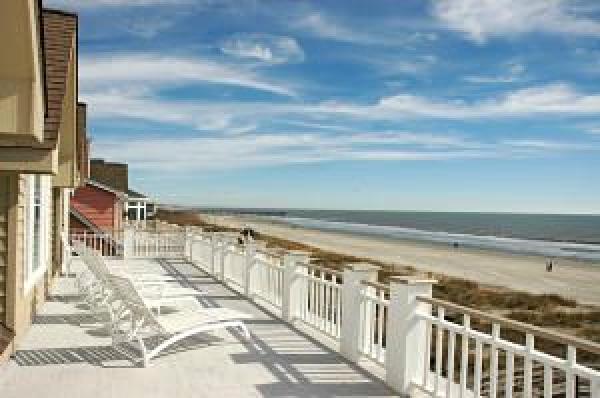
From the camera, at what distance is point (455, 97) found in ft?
152

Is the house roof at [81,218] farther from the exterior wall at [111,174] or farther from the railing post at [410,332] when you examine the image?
the railing post at [410,332]

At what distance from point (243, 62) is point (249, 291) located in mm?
16261

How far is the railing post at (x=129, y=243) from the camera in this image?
21.6 metres

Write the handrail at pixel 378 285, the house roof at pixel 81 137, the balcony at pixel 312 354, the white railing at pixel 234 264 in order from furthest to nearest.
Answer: the house roof at pixel 81 137
the white railing at pixel 234 264
the handrail at pixel 378 285
the balcony at pixel 312 354

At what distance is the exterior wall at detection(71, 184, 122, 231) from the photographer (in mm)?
29516

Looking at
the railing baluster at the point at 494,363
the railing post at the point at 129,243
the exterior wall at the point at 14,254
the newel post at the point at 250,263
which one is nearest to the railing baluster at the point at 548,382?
the railing baluster at the point at 494,363

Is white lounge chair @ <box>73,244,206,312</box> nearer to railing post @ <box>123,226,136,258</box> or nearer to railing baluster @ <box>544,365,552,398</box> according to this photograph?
railing baluster @ <box>544,365,552,398</box>

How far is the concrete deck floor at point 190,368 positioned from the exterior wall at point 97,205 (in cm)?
2047

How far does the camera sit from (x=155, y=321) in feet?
24.4

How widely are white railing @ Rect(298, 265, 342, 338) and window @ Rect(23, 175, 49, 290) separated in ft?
11.4

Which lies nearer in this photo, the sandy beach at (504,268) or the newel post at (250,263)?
the newel post at (250,263)

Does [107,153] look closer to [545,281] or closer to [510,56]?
[510,56]

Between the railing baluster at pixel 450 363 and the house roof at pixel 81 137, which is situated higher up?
the house roof at pixel 81 137

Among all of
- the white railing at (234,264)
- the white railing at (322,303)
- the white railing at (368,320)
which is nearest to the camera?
the white railing at (368,320)
